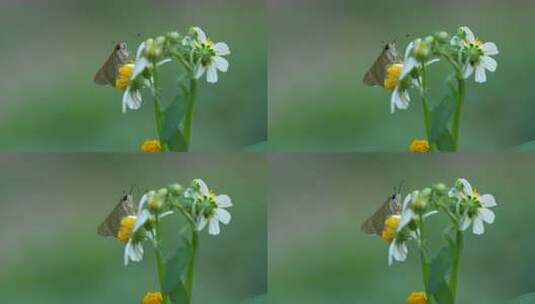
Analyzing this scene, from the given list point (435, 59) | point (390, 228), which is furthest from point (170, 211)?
point (435, 59)

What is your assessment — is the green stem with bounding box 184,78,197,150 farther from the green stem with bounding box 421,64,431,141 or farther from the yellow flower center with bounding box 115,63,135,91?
the green stem with bounding box 421,64,431,141

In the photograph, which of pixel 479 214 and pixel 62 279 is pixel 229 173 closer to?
pixel 62 279

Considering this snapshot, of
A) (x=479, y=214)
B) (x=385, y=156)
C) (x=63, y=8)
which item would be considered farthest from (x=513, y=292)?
(x=63, y=8)

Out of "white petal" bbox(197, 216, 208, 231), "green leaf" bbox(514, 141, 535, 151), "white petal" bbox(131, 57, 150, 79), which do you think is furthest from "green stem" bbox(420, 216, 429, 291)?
"white petal" bbox(131, 57, 150, 79)

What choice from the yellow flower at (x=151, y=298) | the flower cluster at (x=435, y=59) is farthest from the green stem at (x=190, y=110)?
the flower cluster at (x=435, y=59)

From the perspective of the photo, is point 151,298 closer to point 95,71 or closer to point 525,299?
point 95,71
